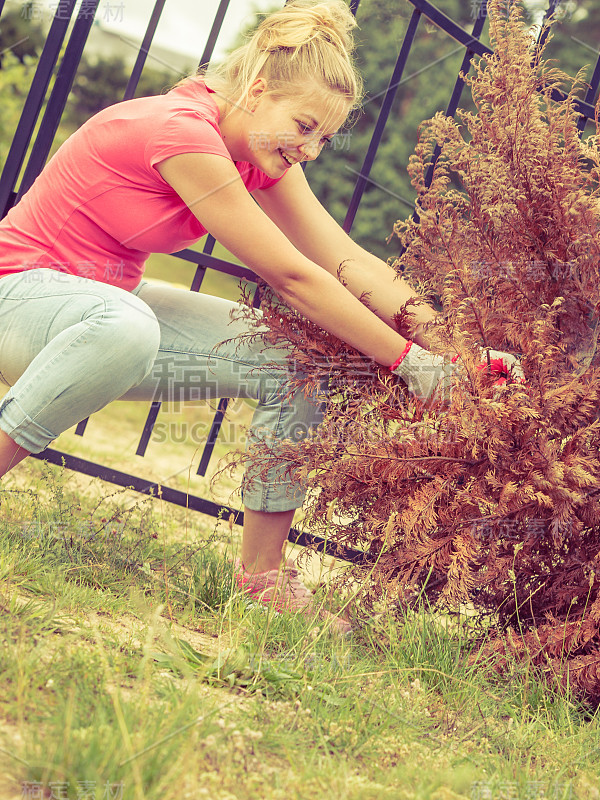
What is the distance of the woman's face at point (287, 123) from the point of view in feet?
6.11

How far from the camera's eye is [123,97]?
253 centimetres

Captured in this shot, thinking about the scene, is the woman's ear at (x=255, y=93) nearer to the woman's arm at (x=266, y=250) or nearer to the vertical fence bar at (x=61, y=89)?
the woman's arm at (x=266, y=250)

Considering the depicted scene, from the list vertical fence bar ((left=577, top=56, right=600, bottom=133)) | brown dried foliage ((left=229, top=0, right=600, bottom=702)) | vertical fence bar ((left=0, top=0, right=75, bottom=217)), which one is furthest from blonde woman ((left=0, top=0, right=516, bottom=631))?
vertical fence bar ((left=577, top=56, right=600, bottom=133))

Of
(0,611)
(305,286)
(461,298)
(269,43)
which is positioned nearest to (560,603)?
(461,298)

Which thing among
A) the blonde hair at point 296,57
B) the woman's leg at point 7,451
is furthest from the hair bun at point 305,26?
the woman's leg at point 7,451

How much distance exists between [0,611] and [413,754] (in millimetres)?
843

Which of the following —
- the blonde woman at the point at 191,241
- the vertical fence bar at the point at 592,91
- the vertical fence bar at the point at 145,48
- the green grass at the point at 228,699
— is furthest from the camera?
the vertical fence bar at the point at 592,91

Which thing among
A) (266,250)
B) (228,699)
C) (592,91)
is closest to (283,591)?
(228,699)

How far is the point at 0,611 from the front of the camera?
1436mm

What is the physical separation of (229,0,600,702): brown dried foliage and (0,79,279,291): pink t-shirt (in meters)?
0.61

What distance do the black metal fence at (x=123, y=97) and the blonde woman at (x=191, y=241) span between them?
0.33m

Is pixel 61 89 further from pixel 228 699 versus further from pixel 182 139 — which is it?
pixel 228 699

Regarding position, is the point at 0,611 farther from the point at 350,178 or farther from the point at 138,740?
the point at 350,178

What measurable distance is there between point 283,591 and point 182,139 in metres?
1.14
